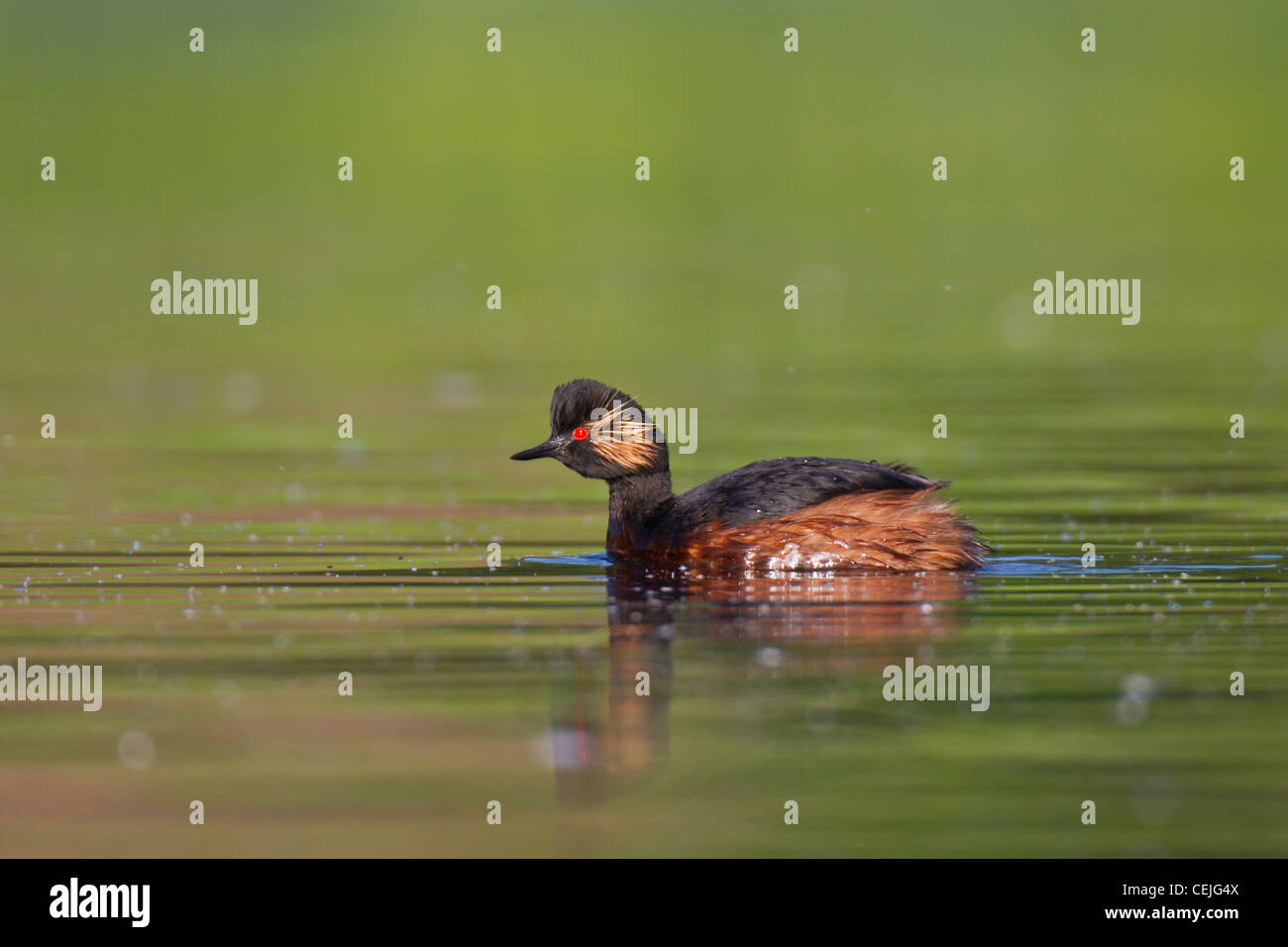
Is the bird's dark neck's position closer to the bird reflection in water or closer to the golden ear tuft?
the golden ear tuft

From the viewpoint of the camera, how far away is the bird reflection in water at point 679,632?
9.80 m

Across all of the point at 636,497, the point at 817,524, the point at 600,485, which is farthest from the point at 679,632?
the point at 600,485

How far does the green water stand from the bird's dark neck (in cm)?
59

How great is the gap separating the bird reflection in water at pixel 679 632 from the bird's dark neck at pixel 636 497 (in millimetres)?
596

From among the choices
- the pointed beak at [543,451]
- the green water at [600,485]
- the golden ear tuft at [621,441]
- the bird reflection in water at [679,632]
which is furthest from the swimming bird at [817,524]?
the pointed beak at [543,451]

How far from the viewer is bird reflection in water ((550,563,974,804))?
32.1 ft

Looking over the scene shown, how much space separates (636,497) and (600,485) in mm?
4278

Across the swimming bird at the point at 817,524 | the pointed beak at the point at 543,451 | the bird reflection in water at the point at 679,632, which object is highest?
the pointed beak at the point at 543,451

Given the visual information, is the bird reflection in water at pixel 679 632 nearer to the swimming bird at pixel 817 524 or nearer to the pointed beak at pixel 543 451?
the swimming bird at pixel 817 524

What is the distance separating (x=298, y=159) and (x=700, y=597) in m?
44.9

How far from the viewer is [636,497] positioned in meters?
15.3

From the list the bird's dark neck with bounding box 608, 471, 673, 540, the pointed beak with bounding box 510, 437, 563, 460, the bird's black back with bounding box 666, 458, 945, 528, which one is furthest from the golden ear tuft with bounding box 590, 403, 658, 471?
the bird's black back with bounding box 666, 458, 945, 528

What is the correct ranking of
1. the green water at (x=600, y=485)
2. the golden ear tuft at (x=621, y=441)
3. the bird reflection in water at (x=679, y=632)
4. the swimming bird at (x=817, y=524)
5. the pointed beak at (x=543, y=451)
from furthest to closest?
the golden ear tuft at (x=621, y=441)
the pointed beak at (x=543, y=451)
the swimming bird at (x=817, y=524)
the bird reflection in water at (x=679, y=632)
the green water at (x=600, y=485)

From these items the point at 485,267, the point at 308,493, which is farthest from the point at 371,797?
the point at 485,267
